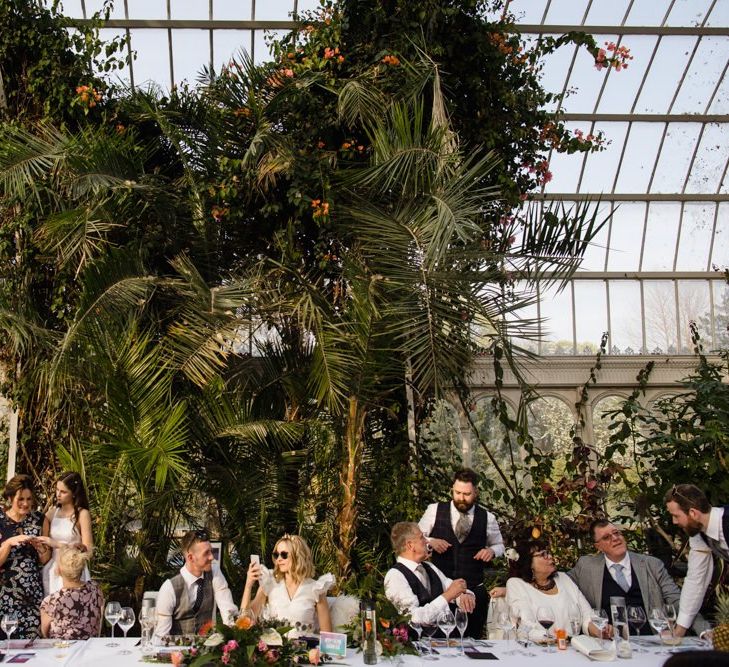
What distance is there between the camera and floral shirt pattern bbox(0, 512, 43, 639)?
5156 millimetres

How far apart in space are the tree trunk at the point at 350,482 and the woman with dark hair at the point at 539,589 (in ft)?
5.12

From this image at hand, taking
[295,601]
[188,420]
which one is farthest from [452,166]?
[295,601]

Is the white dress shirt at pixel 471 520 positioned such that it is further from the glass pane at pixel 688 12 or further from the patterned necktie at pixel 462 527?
the glass pane at pixel 688 12

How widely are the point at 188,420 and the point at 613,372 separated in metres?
4.70

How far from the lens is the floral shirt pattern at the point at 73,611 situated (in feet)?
14.8

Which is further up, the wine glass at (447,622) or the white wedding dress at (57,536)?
the white wedding dress at (57,536)

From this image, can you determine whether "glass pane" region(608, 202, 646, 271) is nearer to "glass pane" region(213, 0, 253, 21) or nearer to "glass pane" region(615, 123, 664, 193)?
"glass pane" region(615, 123, 664, 193)

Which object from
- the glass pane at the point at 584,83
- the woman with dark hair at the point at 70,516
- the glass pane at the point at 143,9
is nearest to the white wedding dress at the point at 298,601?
the woman with dark hair at the point at 70,516

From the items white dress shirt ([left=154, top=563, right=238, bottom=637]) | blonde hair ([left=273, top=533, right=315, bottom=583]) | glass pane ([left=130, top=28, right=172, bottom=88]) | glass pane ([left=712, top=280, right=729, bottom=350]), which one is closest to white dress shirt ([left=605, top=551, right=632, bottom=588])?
blonde hair ([left=273, top=533, right=315, bottom=583])

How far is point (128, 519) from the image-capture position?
647cm

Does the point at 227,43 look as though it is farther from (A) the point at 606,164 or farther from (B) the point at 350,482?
(B) the point at 350,482

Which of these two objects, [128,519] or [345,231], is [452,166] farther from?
[128,519]

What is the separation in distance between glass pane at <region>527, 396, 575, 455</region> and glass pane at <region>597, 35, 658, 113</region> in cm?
321

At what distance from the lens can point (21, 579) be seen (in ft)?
17.2
